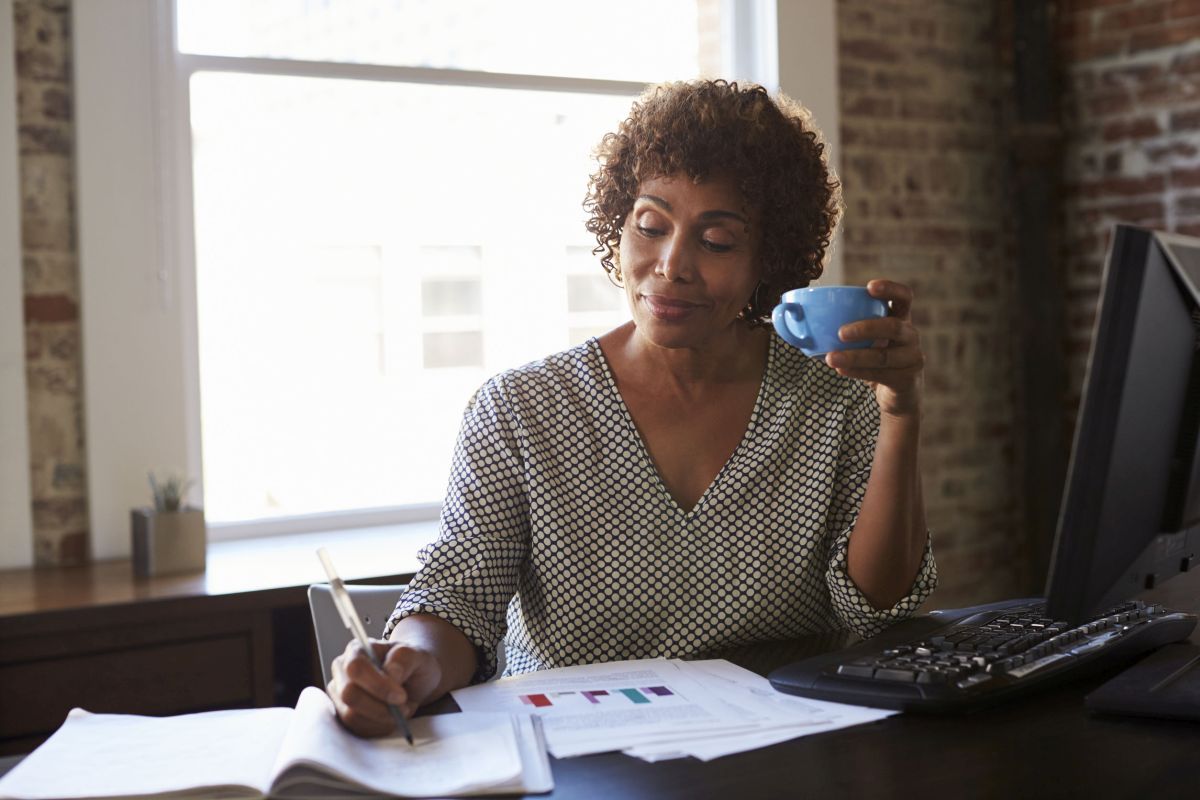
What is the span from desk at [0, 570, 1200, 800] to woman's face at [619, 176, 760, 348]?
761mm

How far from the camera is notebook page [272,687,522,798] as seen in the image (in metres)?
1.04

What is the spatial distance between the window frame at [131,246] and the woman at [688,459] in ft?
4.55

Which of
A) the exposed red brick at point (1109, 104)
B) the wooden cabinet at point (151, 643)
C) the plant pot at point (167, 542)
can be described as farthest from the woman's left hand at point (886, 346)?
the exposed red brick at point (1109, 104)

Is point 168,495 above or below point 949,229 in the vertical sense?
below

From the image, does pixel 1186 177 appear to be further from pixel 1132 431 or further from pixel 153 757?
pixel 153 757

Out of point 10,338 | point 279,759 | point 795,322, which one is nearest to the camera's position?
point 279,759

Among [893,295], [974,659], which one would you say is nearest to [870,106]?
[893,295]

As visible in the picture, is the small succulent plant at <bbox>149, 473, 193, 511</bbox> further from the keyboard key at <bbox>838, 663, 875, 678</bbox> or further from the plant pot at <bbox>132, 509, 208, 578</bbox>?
the keyboard key at <bbox>838, 663, 875, 678</bbox>

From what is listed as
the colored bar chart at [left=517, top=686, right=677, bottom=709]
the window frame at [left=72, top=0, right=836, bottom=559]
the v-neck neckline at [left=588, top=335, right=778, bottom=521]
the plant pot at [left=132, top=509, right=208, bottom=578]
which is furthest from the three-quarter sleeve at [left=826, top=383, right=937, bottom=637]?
the window frame at [left=72, top=0, right=836, bottom=559]

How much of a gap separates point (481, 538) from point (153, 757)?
0.62 metres

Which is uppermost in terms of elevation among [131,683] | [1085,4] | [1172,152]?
[1085,4]

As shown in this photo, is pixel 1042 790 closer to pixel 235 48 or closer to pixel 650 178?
pixel 650 178

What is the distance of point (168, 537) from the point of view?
2.70m

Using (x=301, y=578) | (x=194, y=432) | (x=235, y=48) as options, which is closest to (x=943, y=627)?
(x=301, y=578)
